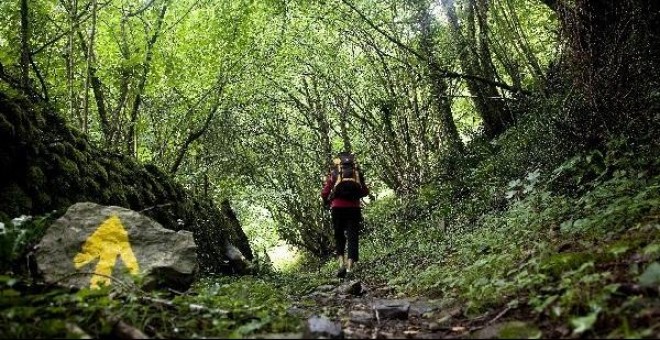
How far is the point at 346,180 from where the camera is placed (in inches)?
324

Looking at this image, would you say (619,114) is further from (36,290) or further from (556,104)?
(36,290)

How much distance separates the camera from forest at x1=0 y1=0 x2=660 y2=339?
144 inches

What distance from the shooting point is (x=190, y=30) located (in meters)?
12.0

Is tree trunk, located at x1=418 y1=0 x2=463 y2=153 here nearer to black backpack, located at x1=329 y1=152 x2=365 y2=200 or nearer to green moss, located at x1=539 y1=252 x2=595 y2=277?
black backpack, located at x1=329 y1=152 x2=365 y2=200

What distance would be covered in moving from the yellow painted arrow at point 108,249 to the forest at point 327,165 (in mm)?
28

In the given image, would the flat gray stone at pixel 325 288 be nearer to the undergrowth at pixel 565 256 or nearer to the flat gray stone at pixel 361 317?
the undergrowth at pixel 565 256

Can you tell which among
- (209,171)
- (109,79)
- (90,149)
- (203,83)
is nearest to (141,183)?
(90,149)

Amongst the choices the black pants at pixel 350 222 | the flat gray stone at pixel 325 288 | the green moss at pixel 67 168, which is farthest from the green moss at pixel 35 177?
the black pants at pixel 350 222

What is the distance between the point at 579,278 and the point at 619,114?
379cm

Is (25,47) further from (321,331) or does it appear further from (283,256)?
(283,256)

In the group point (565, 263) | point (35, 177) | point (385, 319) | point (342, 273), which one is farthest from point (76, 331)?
point (342, 273)

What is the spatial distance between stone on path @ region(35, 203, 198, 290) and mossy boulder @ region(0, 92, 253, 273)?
0.46 metres

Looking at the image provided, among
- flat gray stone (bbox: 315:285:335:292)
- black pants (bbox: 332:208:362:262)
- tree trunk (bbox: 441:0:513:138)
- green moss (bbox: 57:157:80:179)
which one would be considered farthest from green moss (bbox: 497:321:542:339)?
tree trunk (bbox: 441:0:513:138)

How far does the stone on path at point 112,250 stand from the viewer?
4.65m
